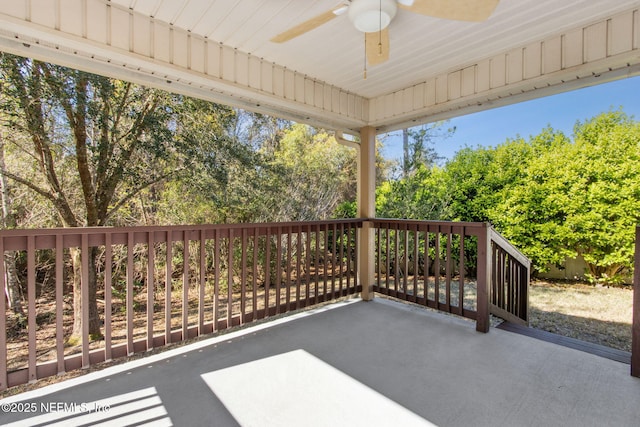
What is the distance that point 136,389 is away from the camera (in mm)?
1963

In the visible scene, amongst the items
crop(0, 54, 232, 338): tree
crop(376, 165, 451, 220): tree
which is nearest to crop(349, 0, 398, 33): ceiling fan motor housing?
crop(0, 54, 232, 338): tree

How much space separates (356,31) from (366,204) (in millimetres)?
2195

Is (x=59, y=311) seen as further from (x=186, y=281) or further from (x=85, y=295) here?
(x=186, y=281)

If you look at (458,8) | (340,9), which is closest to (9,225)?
(340,9)

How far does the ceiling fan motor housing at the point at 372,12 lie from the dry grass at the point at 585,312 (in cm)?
419

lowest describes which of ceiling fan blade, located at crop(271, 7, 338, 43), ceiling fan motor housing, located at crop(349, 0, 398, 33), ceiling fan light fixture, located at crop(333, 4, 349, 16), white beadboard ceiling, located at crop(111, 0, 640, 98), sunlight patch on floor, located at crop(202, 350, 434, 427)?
sunlight patch on floor, located at crop(202, 350, 434, 427)

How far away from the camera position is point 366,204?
13.7 feet

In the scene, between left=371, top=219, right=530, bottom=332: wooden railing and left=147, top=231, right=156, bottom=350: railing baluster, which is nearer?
left=147, top=231, right=156, bottom=350: railing baluster

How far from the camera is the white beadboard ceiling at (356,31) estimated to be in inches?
87.0

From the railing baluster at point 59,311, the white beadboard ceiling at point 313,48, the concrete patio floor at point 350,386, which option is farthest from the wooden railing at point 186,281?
the white beadboard ceiling at point 313,48

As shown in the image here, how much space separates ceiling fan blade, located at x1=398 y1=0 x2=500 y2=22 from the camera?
1689 millimetres

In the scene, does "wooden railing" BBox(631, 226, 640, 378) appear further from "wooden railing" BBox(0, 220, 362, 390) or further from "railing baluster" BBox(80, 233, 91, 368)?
"railing baluster" BBox(80, 233, 91, 368)

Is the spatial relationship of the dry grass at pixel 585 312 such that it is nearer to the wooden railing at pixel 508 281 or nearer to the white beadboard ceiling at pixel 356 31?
the wooden railing at pixel 508 281

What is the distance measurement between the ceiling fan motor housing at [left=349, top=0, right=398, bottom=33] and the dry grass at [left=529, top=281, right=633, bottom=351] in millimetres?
4190
